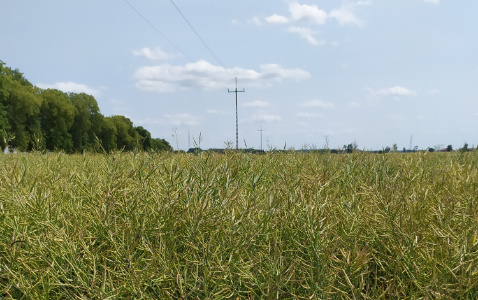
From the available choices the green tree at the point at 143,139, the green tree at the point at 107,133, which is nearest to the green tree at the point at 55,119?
the green tree at the point at 143,139

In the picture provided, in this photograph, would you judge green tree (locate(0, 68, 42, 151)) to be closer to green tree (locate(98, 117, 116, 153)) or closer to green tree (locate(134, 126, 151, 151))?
green tree (locate(134, 126, 151, 151))

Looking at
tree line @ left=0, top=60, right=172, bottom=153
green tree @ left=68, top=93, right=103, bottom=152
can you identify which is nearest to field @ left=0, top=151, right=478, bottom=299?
tree line @ left=0, top=60, right=172, bottom=153

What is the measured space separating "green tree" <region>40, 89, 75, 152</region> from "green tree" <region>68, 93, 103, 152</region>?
462 centimetres

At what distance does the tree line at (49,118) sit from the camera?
42225 mm

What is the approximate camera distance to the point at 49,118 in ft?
176

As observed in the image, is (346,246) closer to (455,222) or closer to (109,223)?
(455,222)

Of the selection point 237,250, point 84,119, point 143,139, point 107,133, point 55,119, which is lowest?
point 237,250

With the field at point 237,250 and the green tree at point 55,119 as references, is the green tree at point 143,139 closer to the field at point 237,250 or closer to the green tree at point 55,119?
the field at point 237,250

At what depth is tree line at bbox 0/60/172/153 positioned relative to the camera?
42.2m

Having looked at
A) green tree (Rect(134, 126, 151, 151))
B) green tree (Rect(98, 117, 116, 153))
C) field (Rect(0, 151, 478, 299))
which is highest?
green tree (Rect(98, 117, 116, 153))

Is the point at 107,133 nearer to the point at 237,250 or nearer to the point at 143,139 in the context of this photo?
the point at 143,139

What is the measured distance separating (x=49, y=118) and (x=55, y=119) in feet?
2.43

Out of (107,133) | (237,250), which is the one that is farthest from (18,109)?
(237,250)

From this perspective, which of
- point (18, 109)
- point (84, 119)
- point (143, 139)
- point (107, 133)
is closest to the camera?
point (143, 139)
